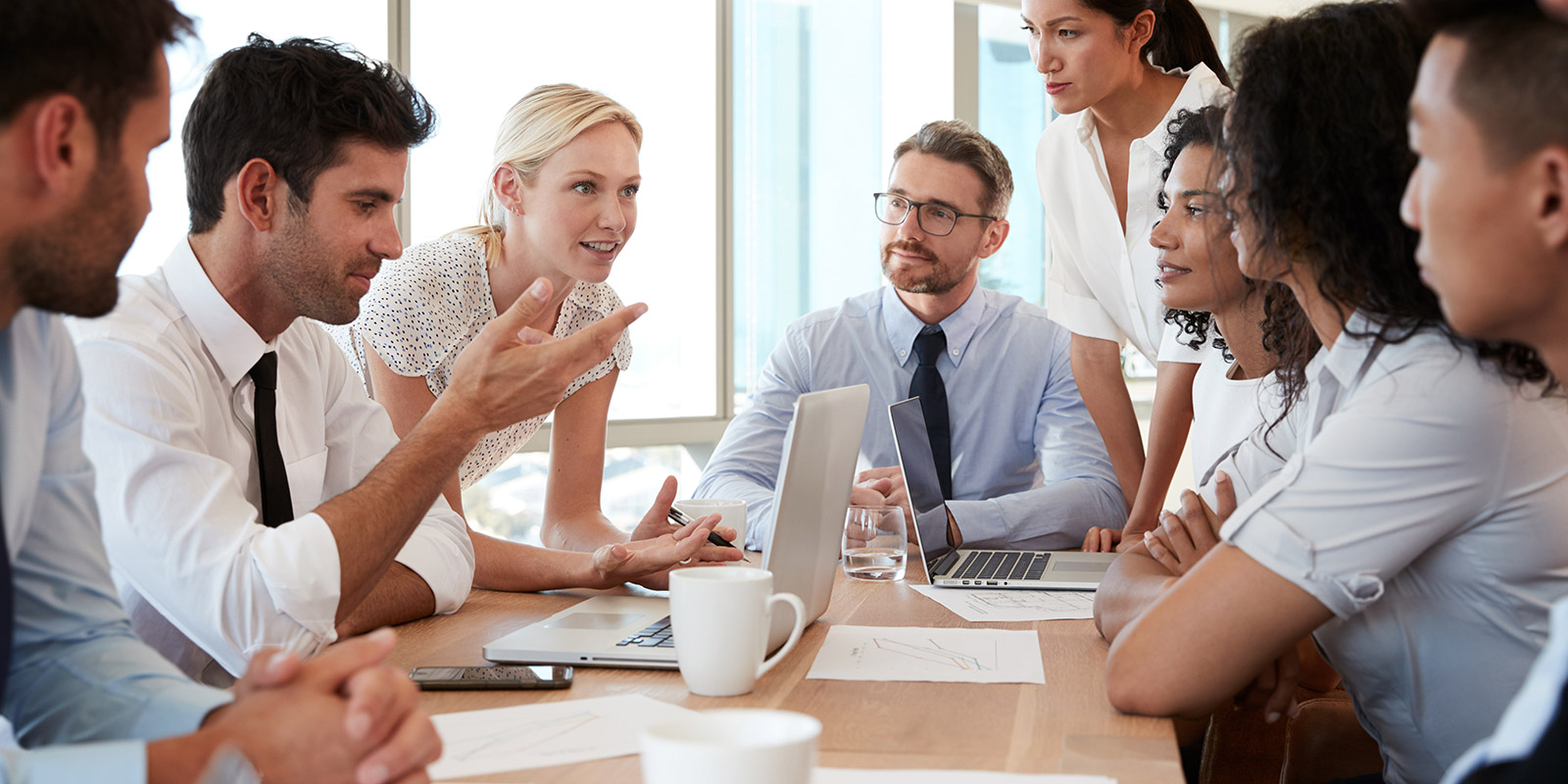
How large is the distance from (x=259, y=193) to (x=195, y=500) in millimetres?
494

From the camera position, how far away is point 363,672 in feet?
2.71

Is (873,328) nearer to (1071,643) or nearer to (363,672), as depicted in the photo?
(1071,643)

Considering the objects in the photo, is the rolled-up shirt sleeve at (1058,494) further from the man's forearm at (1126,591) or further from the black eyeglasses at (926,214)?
the man's forearm at (1126,591)

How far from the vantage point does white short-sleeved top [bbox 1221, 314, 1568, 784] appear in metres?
1.08

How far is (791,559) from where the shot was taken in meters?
1.29

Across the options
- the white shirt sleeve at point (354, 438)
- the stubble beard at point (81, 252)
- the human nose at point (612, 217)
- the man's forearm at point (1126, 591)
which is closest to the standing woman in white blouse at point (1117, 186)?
the man's forearm at point (1126, 591)

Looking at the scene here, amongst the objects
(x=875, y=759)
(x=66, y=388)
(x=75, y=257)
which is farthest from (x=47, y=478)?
(x=875, y=759)

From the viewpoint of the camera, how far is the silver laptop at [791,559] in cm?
123

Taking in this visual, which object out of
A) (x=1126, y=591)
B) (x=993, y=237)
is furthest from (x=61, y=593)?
(x=993, y=237)

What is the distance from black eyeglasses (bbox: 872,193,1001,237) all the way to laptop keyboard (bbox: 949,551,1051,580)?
0.99 m

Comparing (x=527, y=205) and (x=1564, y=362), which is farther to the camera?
(x=527, y=205)

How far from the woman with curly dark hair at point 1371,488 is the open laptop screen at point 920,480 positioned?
60cm

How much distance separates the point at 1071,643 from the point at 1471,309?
2.05 feet

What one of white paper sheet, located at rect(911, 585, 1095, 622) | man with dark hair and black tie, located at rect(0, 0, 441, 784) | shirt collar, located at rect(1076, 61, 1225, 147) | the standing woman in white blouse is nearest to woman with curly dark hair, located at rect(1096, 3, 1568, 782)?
white paper sheet, located at rect(911, 585, 1095, 622)
